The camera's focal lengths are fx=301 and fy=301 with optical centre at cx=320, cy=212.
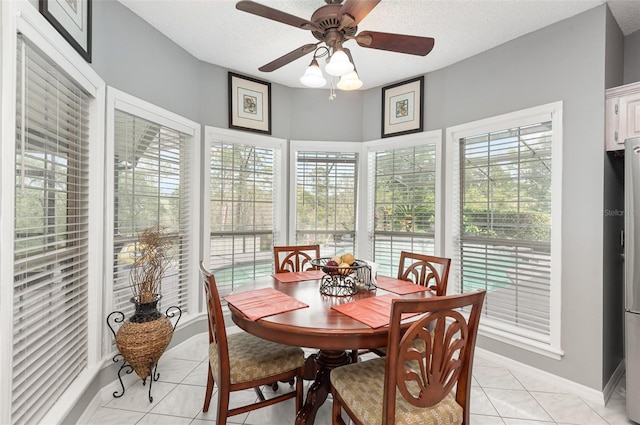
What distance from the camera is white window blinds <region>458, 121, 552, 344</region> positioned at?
244cm

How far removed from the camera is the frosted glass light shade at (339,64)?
1.68 m

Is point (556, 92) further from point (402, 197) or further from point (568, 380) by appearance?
point (568, 380)

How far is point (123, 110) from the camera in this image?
2236mm

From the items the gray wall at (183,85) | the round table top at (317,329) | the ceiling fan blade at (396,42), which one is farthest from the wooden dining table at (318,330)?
the gray wall at (183,85)

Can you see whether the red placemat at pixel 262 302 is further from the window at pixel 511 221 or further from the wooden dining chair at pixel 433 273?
the window at pixel 511 221

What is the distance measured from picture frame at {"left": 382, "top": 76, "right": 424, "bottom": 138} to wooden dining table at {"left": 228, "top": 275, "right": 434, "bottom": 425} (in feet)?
6.54

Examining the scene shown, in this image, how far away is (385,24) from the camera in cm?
237

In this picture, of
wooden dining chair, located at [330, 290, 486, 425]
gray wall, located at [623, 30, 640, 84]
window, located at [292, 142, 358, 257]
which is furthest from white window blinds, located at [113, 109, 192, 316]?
gray wall, located at [623, 30, 640, 84]

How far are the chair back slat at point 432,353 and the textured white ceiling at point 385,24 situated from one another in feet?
6.69

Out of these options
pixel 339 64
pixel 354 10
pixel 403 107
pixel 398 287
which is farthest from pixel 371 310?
pixel 403 107

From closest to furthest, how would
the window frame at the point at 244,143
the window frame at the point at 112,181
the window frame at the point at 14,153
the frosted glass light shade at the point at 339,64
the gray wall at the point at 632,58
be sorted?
the window frame at the point at 14,153, the frosted glass light shade at the point at 339,64, the window frame at the point at 112,181, the gray wall at the point at 632,58, the window frame at the point at 244,143

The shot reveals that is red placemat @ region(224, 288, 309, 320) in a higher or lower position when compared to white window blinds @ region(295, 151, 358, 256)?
lower

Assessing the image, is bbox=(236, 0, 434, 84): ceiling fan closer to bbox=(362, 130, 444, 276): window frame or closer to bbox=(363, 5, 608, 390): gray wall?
bbox=(363, 5, 608, 390): gray wall

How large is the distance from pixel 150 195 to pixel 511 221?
3.11 m
